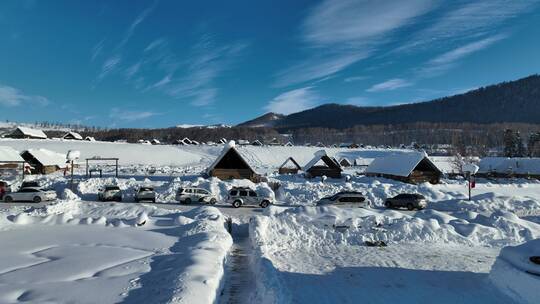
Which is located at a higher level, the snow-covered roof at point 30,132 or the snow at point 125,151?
the snow-covered roof at point 30,132

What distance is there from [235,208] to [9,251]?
16728 mm

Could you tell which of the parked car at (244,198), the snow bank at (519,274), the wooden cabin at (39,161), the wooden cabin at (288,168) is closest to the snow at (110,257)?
the parked car at (244,198)

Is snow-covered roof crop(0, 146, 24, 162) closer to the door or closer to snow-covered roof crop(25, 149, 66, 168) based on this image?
snow-covered roof crop(25, 149, 66, 168)

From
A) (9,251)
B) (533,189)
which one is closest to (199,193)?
(9,251)

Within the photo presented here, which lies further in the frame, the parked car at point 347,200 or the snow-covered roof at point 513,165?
the snow-covered roof at point 513,165

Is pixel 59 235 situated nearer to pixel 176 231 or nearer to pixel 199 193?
pixel 176 231

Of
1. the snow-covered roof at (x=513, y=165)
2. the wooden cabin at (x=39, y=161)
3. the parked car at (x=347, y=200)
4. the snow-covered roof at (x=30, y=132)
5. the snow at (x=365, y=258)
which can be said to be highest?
the snow-covered roof at (x=30, y=132)

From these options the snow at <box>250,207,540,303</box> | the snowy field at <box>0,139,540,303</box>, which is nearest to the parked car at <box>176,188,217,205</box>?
the snowy field at <box>0,139,540,303</box>

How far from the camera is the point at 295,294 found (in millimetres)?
11812

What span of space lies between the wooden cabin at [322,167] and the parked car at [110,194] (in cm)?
2604

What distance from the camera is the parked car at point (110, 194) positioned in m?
31.7

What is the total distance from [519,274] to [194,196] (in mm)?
23317

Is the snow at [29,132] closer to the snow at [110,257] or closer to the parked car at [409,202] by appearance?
the snow at [110,257]

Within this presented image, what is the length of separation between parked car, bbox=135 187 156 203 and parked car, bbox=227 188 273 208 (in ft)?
19.3
